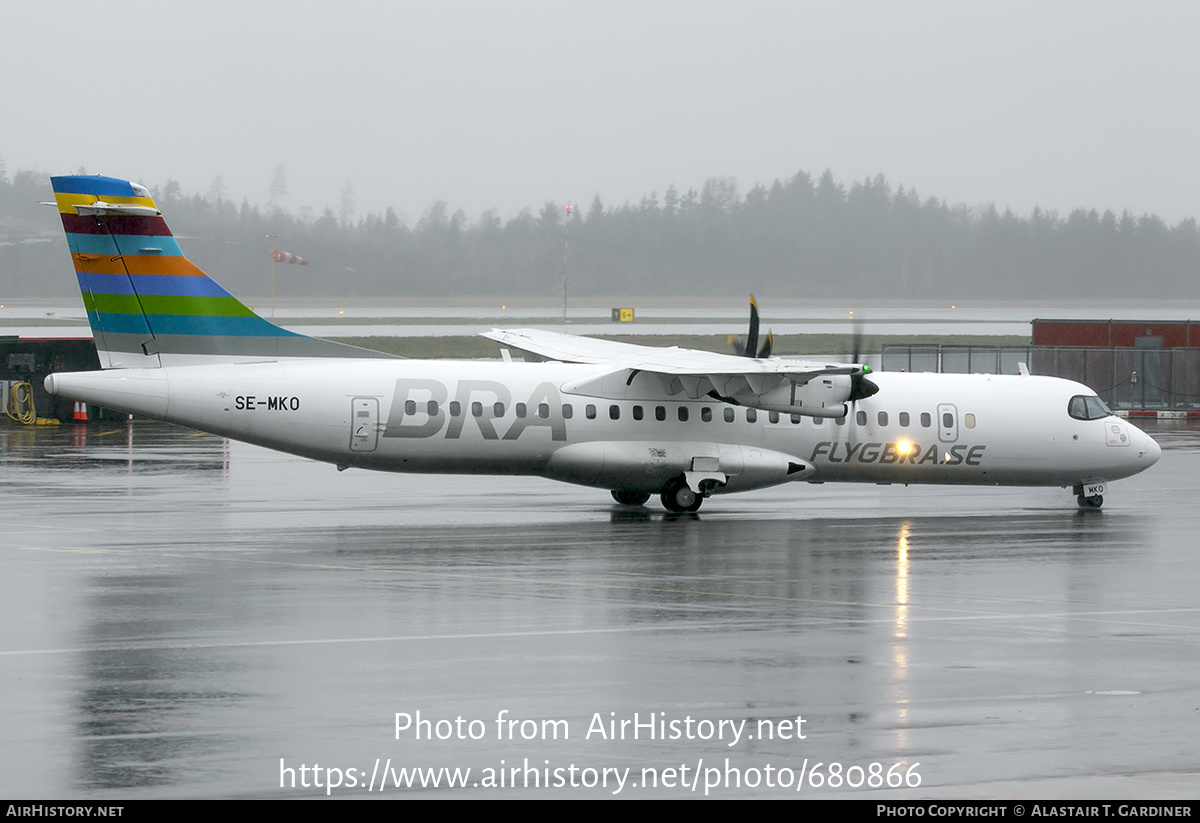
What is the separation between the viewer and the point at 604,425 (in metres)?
24.4

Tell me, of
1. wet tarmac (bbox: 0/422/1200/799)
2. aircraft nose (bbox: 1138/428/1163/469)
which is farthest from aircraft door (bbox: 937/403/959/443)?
aircraft nose (bbox: 1138/428/1163/469)

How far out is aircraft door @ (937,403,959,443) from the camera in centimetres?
2586

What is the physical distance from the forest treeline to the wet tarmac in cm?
4953

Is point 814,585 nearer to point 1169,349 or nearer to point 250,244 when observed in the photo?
point 1169,349

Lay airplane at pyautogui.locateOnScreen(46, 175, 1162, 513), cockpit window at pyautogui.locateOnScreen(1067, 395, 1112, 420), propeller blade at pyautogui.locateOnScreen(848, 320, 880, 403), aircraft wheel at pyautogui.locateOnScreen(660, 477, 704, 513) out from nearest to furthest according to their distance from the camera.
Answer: airplane at pyautogui.locateOnScreen(46, 175, 1162, 513), propeller blade at pyautogui.locateOnScreen(848, 320, 880, 403), aircraft wheel at pyautogui.locateOnScreen(660, 477, 704, 513), cockpit window at pyautogui.locateOnScreen(1067, 395, 1112, 420)

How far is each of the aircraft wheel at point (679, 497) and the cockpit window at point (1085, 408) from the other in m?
7.93

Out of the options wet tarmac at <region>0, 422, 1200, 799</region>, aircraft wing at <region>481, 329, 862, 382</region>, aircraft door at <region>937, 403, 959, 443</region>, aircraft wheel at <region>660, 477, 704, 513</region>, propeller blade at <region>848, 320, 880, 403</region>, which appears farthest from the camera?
aircraft door at <region>937, 403, 959, 443</region>

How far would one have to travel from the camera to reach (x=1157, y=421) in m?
49.4

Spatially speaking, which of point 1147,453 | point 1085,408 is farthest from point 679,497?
point 1147,453

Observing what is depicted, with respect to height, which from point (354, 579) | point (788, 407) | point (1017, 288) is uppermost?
point (1017, 288)

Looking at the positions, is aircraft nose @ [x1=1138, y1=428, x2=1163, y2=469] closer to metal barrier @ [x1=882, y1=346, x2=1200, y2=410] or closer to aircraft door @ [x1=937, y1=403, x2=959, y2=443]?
aircraft door @ [x1=937, y1=403, x2=959, y2=443]

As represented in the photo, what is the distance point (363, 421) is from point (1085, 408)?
14.2 m
